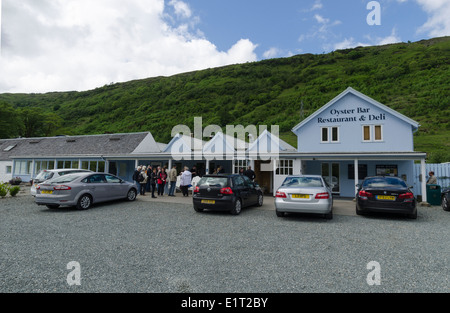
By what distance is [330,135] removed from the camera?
18312 mm

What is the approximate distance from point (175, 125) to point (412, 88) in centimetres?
6674

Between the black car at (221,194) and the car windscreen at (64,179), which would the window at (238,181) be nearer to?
the black car at (221,194)

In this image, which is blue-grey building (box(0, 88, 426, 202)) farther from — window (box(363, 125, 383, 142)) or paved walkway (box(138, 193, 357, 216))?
paved walkway (box(138, 193, 357, 216))

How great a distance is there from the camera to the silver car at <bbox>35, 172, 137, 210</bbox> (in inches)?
379

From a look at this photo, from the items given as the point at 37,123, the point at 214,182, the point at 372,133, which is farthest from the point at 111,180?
the point at 37,123

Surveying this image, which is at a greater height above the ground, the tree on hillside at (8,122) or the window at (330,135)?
the tree on hillside at (8,122)

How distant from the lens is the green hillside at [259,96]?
57469 mm

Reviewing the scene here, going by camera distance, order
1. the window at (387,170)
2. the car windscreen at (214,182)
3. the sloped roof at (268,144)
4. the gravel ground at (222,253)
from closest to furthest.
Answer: the gravel ground at (222,253)
the car windscreen at (214,182)
the window at (387,170)
the sloped roof at (268,144)

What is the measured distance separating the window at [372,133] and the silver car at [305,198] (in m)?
11.1

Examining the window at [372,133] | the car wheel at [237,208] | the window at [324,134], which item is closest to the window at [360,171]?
the window at [372,133]

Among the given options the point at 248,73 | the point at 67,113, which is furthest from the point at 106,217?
the point at 248,73

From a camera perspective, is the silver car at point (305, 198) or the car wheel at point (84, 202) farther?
the car wheel at point (84, 202)

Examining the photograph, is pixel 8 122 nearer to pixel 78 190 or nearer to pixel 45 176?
pixel 45 176
